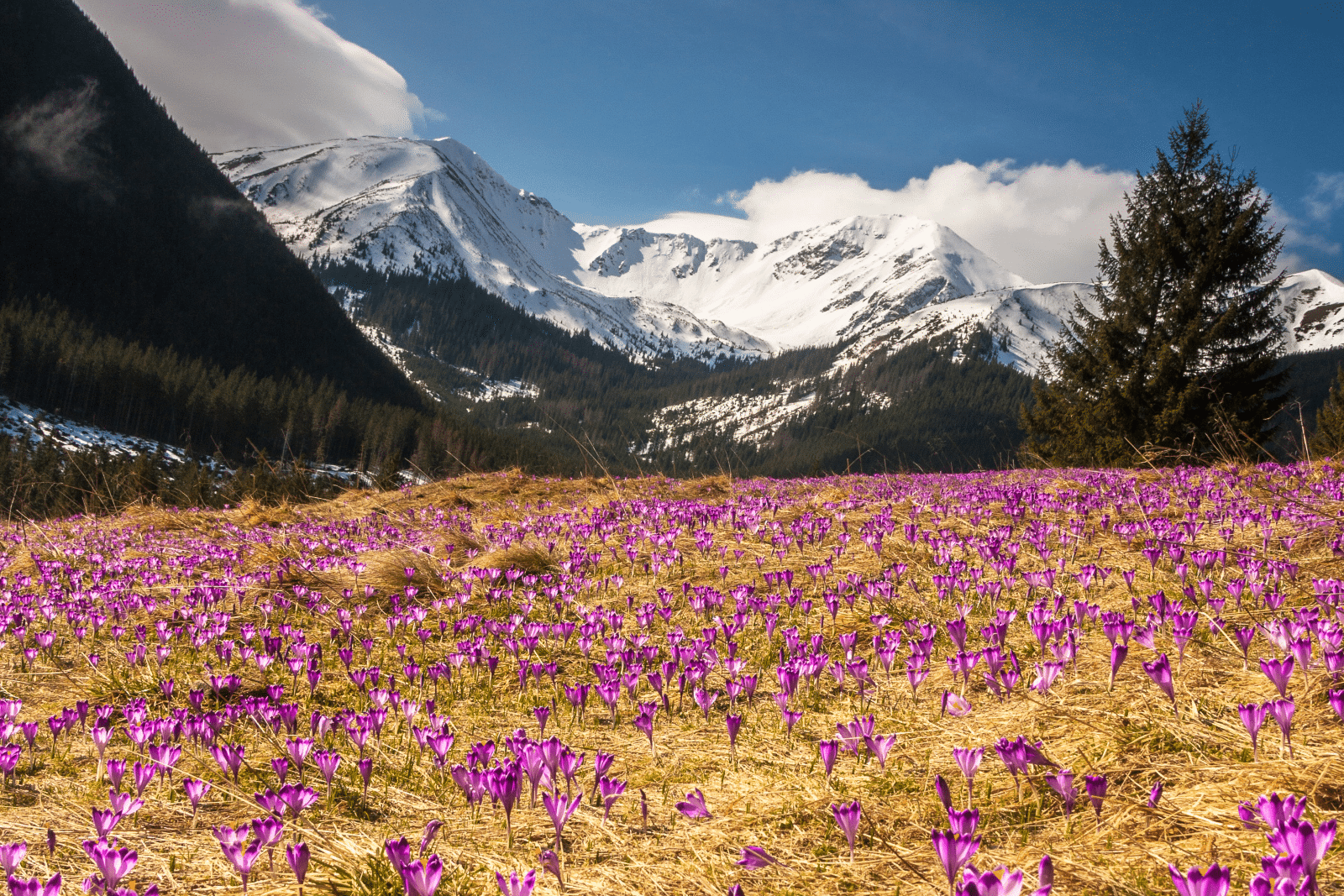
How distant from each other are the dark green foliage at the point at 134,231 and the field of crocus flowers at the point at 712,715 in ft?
606

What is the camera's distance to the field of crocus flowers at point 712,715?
2.01 metres

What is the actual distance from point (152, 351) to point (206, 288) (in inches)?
2001

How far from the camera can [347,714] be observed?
314 centimetres

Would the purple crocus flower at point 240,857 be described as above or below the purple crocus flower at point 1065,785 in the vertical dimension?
below

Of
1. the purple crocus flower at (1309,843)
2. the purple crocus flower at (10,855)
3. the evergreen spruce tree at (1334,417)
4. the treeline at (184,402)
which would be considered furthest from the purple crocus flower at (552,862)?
the treeline at (184,402)

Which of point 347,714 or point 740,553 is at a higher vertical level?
point 740,553

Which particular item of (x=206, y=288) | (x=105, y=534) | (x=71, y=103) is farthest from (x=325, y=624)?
(x=71, y=103)

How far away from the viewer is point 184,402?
118062mm

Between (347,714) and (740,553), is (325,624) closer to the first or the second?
(347,714)

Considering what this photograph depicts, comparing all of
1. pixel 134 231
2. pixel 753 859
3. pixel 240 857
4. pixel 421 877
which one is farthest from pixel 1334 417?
pixel 134 231

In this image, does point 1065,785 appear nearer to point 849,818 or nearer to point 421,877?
point 849,818

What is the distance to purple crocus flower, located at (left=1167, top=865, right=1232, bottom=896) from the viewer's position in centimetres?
130

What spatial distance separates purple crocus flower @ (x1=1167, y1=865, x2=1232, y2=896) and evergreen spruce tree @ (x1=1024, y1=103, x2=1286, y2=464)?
85.1 ft

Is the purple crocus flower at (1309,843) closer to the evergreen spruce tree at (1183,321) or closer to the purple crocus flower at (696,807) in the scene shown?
the purple crocus flower at (696,807)
